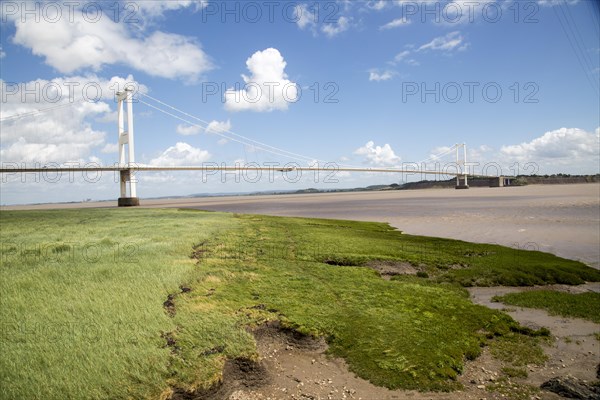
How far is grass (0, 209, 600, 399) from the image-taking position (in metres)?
4.92

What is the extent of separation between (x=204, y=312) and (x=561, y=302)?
7898mm

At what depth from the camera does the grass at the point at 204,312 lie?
194 inches

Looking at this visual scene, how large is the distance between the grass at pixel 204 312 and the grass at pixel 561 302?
3.97ft

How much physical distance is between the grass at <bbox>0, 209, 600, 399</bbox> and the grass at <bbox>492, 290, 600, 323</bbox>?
1.21 meters

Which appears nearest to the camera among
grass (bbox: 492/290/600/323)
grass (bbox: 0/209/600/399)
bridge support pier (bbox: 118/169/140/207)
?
grass (bbox: 0/209/600/399)

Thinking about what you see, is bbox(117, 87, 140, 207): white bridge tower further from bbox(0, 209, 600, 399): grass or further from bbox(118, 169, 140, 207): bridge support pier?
bbox(0, 209, 600, 399): grass

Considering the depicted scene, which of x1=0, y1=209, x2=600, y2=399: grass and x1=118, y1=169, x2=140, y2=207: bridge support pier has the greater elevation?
x1=118, y1=169, x2=140, y2=207: bridge support pier

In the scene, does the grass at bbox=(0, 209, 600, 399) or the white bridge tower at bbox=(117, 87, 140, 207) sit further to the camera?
the white bridge tower at bbox=(117, 87, 140, 207)

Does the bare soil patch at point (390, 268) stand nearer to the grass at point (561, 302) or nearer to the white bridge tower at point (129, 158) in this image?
the grass at point (561, 302)

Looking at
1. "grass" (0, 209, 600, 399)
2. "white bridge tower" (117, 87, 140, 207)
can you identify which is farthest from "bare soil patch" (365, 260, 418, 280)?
"white bridge tower" (117, 87, 140, 207)

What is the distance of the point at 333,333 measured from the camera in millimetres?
6270

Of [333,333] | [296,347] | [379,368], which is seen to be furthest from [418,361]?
[296,347]

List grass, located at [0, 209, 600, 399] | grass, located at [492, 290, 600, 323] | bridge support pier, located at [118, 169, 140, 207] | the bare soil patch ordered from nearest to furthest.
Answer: grass, located at [0, 209, 600, 399] < grass, located at [492, 290, 600, 323] < the bare soil patch < bridge support pier, located at [118, 169, 140, 207]

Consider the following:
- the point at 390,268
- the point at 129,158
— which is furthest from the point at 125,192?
the point at 390,268
